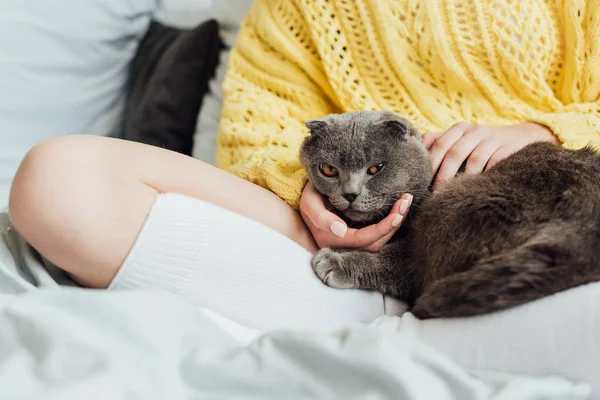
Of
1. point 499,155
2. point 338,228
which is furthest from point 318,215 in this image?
point 499,155

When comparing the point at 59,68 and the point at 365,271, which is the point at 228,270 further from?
the point at 59,68

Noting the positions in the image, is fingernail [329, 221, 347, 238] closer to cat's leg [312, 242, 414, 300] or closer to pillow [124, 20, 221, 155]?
cat's leg [312, 242, 414, 300]

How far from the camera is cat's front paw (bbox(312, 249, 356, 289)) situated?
3.01ft

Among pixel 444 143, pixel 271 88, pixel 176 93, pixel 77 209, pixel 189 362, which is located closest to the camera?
pixel 189 362

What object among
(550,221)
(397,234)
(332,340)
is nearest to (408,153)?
(397,234)

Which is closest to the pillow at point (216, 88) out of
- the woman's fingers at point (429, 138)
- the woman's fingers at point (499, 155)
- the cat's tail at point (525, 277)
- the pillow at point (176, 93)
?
the pillow at point (176, 93)

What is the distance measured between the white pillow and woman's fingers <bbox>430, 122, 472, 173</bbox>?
1.00 meters

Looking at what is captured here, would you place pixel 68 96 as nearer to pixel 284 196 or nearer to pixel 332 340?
pixel 284 196

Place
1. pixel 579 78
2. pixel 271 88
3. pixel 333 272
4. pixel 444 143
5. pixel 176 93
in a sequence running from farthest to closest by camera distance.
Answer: pixel 176 93 < pixel 271 88 < pixel 579 78 < pixel 444 143 < pixel 333 272

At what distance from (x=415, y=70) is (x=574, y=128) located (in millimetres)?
336

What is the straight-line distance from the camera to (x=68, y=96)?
1526 mm

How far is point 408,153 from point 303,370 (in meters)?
0.47

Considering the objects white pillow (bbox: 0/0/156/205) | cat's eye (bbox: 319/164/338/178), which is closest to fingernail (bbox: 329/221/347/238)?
cat's eye (bbox: 319/164/338/178)

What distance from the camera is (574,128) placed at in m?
1.04
